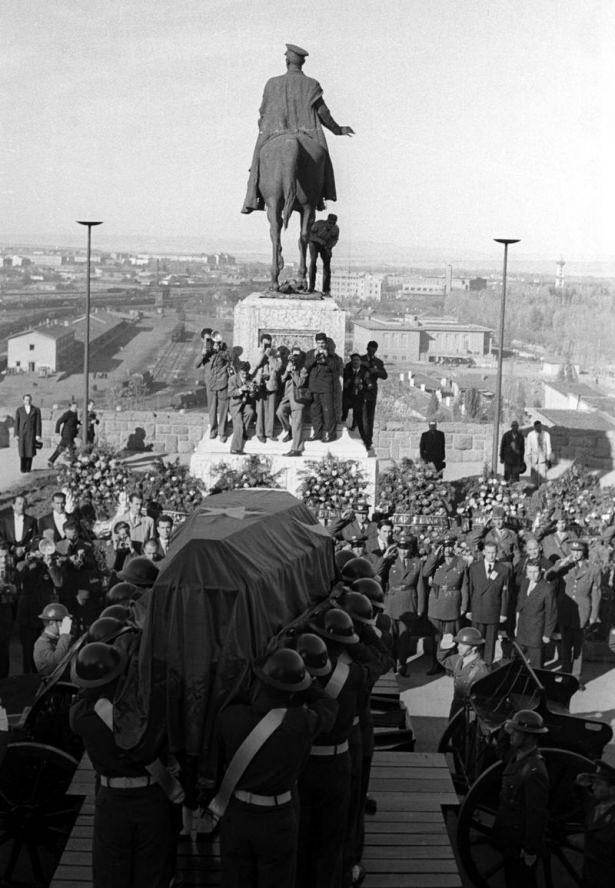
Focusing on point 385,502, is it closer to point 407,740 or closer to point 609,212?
point 407,740

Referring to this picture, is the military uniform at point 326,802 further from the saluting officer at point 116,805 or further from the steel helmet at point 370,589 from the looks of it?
the steel helmet at point 370,589

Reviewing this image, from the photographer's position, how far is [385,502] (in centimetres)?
1552

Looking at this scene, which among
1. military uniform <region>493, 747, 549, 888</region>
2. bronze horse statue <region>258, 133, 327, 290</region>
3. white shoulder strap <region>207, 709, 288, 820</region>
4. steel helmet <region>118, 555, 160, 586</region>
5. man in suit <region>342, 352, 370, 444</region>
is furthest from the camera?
bronze horse statue <region>258, 133, 327, 290</region>

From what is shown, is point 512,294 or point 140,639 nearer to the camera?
point 140,639

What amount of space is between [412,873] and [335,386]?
982 cm

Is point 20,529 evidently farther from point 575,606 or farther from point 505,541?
point 575,606

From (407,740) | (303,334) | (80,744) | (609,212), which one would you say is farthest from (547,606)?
(609,212)

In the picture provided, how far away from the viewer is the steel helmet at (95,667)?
6.66m

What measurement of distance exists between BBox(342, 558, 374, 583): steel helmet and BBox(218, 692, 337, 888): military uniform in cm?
243

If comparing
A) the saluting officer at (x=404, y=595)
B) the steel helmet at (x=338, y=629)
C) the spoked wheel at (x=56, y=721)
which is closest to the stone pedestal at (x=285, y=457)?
the saluting officer at (x=404, y=595)

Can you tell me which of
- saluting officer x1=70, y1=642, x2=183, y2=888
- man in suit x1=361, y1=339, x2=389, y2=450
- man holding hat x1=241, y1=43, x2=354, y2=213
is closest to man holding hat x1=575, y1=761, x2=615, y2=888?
saluting officer x1=70, y1=642, x2=183, y2=888

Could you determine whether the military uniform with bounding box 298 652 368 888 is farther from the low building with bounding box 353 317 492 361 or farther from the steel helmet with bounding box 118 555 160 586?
the low building with bounding box 353 317 492 361

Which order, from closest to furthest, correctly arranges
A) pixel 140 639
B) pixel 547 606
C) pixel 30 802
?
pixel 140 639 < pixel 30 802 < pixel 547 606

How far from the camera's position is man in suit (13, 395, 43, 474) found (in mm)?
19891
